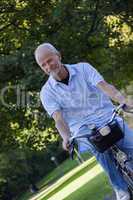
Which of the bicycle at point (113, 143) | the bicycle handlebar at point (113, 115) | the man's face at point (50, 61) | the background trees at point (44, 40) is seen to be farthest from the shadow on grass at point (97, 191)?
the man's face at point (50, 61)

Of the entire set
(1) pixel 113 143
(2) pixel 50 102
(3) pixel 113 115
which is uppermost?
(2) pixel 50 102

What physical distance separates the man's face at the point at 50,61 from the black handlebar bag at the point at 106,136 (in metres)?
0.73

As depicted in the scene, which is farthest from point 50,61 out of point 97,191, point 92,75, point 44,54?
point 97,191

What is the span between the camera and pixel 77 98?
21.2 ft

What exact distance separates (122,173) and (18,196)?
62.7m

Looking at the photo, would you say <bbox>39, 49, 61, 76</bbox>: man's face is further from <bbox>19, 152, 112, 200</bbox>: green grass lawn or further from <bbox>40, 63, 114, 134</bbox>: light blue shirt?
→ <bbox>19, 152, 112, 200</bbox>: green grass lawn

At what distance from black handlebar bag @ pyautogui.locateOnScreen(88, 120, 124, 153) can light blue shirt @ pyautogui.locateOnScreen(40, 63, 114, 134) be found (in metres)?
0.24

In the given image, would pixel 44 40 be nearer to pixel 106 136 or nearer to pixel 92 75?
pixel 92 75

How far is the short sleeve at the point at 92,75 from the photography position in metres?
6.41

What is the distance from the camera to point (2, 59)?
16.8 m

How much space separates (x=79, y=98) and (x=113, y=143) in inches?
22.8

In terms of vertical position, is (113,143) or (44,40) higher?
(44,40)

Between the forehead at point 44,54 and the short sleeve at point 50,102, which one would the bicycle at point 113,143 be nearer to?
the short sleeve at point 50,102

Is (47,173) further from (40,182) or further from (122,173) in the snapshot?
(122,173)
